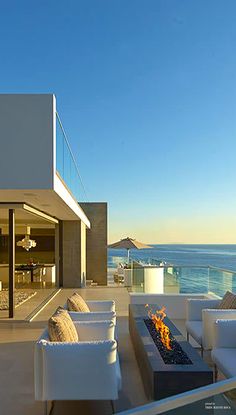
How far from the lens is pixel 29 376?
498 cm

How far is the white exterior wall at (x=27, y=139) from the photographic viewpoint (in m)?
6.29

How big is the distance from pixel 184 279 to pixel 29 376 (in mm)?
5040

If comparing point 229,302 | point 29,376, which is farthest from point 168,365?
point 229,302

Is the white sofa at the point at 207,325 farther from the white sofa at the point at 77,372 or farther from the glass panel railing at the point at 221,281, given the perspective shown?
the white sofa at the point at 77,372

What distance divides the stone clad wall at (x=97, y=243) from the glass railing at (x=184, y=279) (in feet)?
27.7

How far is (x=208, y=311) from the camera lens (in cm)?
543

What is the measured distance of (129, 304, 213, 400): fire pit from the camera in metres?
3.66

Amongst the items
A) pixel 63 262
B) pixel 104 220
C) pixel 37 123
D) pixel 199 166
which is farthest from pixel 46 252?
pixel 37 123

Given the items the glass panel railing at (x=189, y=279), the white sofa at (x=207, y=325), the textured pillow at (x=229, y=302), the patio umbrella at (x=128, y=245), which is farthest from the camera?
the patio umbrella at (x=128, y=245)

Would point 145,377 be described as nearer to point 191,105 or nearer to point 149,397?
point 149,397

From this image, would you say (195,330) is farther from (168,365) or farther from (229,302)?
(168,365)

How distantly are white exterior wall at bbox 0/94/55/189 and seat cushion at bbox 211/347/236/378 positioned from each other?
3.21 metres

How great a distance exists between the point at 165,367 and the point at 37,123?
3898 millimetres

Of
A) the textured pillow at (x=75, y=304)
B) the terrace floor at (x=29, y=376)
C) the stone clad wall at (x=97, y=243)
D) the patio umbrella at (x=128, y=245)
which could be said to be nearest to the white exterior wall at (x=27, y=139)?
the textured pillow at (x=75, y=304)
